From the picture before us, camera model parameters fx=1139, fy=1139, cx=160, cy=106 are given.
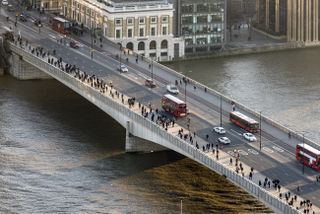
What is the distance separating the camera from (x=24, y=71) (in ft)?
419

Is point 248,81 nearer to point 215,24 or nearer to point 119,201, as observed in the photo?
point 215,24

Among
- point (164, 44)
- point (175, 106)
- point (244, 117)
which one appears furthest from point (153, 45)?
point (244, 117)

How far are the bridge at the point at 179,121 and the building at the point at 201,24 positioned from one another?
15.2 metres

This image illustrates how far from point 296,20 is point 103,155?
186 feet

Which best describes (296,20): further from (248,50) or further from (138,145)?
(138,145)

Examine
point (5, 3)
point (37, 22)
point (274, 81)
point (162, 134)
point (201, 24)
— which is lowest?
point (274, 81)

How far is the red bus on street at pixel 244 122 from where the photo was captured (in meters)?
94.9

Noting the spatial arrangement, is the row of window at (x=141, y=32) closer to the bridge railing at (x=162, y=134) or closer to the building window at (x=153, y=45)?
the building window at (x=153, y=45)

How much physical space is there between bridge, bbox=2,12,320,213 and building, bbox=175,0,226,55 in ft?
49.7

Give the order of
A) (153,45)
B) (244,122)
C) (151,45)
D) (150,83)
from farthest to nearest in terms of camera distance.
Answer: (153,45), (151,45), (150,83), (244,122)

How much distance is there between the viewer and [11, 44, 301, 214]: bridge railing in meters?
81.1

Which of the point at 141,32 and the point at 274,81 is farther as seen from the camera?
the point at 141,32

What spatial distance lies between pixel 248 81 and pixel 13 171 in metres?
39.3

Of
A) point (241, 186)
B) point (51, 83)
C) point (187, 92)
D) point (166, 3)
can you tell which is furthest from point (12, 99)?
point (241, 186)
